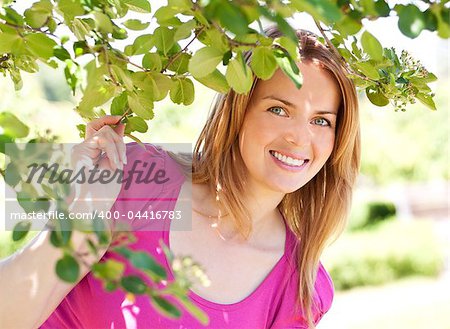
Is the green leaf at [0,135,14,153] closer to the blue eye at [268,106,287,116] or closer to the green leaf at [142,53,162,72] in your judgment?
the green leaf at [142,53,162,72]

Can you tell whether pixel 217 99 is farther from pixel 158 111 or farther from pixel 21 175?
pixel 158 111

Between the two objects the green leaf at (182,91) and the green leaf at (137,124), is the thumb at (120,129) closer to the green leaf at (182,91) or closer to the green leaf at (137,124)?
the green leaf at (137,124)

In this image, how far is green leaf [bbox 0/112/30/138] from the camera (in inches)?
35.6

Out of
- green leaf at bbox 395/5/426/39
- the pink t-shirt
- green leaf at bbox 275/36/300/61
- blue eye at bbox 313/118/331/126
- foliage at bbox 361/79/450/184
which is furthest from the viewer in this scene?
foliage at bbox 361/79/450/184

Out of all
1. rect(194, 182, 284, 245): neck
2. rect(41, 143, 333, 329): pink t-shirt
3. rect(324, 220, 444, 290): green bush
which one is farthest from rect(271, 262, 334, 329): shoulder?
rect(324, 220, 444, 290): green bush

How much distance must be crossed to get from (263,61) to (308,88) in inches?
29.5

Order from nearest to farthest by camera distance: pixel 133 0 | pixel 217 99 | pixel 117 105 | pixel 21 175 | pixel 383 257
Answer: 1. pixel 21 175
2. pixel 133 0
3. pixel 117 105
4. pixel 217 99
5. pixel 383 257

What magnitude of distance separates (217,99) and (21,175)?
1229 mm

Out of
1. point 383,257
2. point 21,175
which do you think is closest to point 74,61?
→ point 21,175

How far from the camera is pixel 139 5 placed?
1.51 m

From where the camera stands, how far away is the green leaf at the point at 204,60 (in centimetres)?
128

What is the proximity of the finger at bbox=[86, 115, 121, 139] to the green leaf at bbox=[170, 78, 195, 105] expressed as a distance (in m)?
0.14

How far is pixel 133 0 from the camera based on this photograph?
1495mm

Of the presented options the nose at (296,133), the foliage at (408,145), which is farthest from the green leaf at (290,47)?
the foliage at (408,145)
